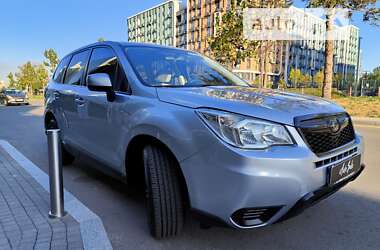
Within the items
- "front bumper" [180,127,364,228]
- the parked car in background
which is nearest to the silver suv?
"front bumper" [180,127,364,228]

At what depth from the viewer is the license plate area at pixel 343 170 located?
7.31 feet

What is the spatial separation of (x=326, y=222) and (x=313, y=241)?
0.46 metres

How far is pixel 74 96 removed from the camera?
12.7 feet

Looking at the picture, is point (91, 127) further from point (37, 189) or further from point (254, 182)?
point (254, 182)

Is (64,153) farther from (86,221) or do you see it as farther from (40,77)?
(40,77)

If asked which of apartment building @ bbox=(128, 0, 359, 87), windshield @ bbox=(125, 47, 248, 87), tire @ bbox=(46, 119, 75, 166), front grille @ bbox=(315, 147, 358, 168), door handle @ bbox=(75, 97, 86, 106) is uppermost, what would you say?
apartment building @ bbox=(128, 0, 359, 87)

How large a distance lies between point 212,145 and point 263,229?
4.02 ft

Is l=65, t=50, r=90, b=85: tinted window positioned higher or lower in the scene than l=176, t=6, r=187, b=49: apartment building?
lower

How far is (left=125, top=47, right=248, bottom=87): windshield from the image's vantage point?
301 centimetres

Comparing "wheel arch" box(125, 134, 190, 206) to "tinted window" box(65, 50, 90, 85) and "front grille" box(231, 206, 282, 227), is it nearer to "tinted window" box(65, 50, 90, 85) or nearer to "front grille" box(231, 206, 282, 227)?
"front grille" box(231, 206, 282, 227)

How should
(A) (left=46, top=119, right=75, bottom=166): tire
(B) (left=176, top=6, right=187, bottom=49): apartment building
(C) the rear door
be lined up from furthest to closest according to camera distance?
(B) (left=176, top=6, right=187, bottom=49): apartment building, (A) (left=46, top=119, right=75, bottom=166): tire, (C) the rear door

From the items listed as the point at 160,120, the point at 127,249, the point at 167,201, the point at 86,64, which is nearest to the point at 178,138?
the point at 160,120

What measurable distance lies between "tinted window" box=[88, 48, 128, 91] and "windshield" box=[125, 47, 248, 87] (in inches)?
6.3

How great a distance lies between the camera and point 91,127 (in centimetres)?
345
